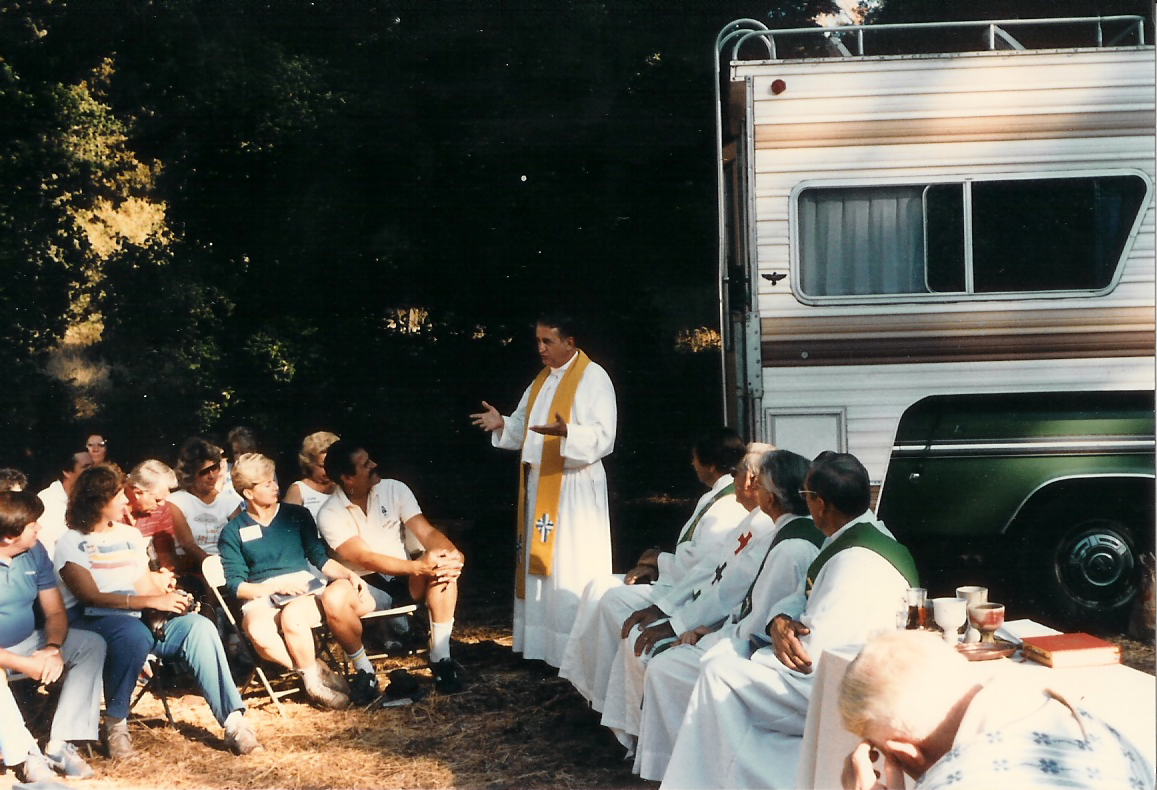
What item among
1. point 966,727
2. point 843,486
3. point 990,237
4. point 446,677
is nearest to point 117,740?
point 446,677

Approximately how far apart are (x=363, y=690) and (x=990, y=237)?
3585 mm

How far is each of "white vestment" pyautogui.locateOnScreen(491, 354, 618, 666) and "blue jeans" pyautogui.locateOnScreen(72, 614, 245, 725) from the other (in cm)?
155

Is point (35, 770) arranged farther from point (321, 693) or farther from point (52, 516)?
point (52, 516)

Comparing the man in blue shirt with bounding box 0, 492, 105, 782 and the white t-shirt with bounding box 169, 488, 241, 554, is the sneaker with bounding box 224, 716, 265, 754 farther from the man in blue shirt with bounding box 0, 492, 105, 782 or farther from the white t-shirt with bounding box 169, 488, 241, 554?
the white t-shirt with bounding box 169, 488, 241, 554

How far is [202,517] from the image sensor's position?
227 inches

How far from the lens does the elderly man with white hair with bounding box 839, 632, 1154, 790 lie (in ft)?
6.52

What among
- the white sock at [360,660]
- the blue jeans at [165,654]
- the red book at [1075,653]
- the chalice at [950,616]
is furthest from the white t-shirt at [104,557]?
the red book at [1075,653]

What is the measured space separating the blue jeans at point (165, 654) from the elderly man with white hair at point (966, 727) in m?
3.31

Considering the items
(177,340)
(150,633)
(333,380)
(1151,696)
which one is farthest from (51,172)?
(1151,696)

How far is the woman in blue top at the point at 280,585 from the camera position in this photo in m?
5.25

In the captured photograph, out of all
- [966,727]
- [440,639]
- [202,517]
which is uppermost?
[966,727]

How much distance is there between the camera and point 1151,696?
2.50 meters

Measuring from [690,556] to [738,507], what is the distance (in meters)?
0.27

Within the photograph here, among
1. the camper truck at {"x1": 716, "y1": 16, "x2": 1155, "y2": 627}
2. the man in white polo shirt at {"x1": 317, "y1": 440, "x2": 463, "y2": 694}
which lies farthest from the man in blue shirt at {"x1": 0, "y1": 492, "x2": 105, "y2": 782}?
the camper truck at {"x1": 716, "y1": 16, "x2": 1155, "y2": 627}
